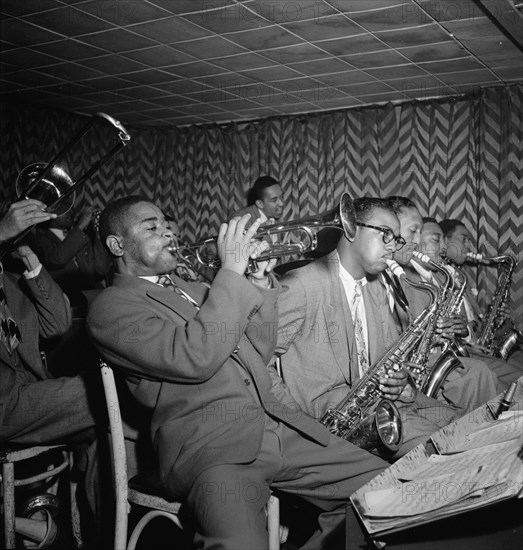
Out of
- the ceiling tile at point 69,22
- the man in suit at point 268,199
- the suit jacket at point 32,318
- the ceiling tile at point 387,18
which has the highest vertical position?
the ceiling tile at point 387,18

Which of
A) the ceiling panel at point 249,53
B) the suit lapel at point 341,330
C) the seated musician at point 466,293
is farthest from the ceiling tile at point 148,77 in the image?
the suit lapel at point 341,330

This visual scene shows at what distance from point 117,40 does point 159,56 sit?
1.61 feet

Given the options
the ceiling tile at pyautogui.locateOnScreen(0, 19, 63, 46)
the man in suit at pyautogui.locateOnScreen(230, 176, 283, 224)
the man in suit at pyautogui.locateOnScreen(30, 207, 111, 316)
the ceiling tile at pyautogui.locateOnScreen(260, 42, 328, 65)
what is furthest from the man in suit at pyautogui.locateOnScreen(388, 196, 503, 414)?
the ceiling tile at pyautogui.locateOnScreen(0, 19, 63, 46)

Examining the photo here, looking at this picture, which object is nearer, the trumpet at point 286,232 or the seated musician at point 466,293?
the trumpet at point 286,232

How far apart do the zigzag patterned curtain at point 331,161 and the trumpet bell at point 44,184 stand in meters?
4.08

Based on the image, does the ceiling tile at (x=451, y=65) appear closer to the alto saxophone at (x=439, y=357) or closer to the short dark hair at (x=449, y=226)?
the short dark hair at (x=449, y=226)

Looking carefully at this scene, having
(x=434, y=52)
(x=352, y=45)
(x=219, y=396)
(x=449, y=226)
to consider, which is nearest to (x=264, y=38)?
(x=352, y=45)

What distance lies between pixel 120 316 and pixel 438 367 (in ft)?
7.93

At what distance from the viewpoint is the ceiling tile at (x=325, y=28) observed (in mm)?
4645

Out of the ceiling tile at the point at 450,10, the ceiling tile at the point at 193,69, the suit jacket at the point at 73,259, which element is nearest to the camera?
the ceiling tile at the point at 450,10

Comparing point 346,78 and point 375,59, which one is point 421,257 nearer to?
point 375,59

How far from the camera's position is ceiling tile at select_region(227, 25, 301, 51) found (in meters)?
4.87

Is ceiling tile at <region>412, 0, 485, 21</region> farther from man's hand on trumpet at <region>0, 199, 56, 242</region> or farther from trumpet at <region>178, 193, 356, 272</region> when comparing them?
man's hand on trumpet at <region>0, 199, 56, 242</region>

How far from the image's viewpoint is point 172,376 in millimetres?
2066
